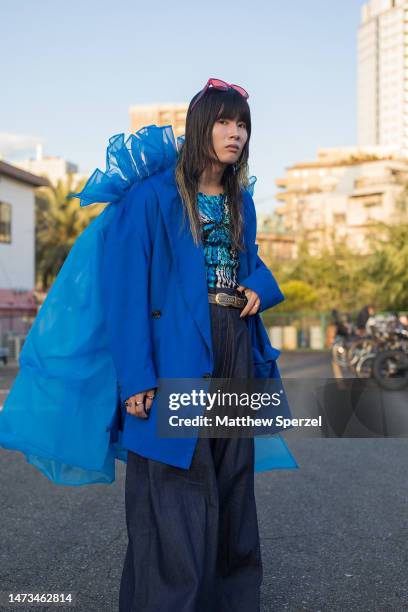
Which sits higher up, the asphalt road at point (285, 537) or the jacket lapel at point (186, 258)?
the jacket lapel at point (186, 258)

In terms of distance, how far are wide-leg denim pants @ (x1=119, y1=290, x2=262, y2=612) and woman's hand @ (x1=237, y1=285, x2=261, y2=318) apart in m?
0.03

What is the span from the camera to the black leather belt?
2.95m

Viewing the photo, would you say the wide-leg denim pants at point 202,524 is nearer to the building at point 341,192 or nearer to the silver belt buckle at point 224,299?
the silver belt buckle at point 224,299

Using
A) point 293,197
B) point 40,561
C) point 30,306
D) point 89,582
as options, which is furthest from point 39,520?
point 293,197

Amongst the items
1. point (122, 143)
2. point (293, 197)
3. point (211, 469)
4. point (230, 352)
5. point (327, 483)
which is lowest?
point (327, 483)

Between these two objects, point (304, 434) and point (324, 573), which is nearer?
point (304, 434)

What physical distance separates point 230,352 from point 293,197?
102011 millimetres

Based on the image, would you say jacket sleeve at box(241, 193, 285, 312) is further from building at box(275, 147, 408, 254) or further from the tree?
building at box(275, 147, 408, 254)

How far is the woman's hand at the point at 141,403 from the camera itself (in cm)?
282

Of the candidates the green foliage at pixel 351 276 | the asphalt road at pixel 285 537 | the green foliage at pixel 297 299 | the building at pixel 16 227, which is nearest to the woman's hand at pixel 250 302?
the asphalt road at pixel 285 537

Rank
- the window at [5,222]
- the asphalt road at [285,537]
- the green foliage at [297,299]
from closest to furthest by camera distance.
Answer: the asphalt road at [285,537] → the window at [5,222] → the green foliage at [297,299]

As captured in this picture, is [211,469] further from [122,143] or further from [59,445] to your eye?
[122,143]

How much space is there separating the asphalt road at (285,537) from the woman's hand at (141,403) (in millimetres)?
994

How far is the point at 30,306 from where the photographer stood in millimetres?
31609
